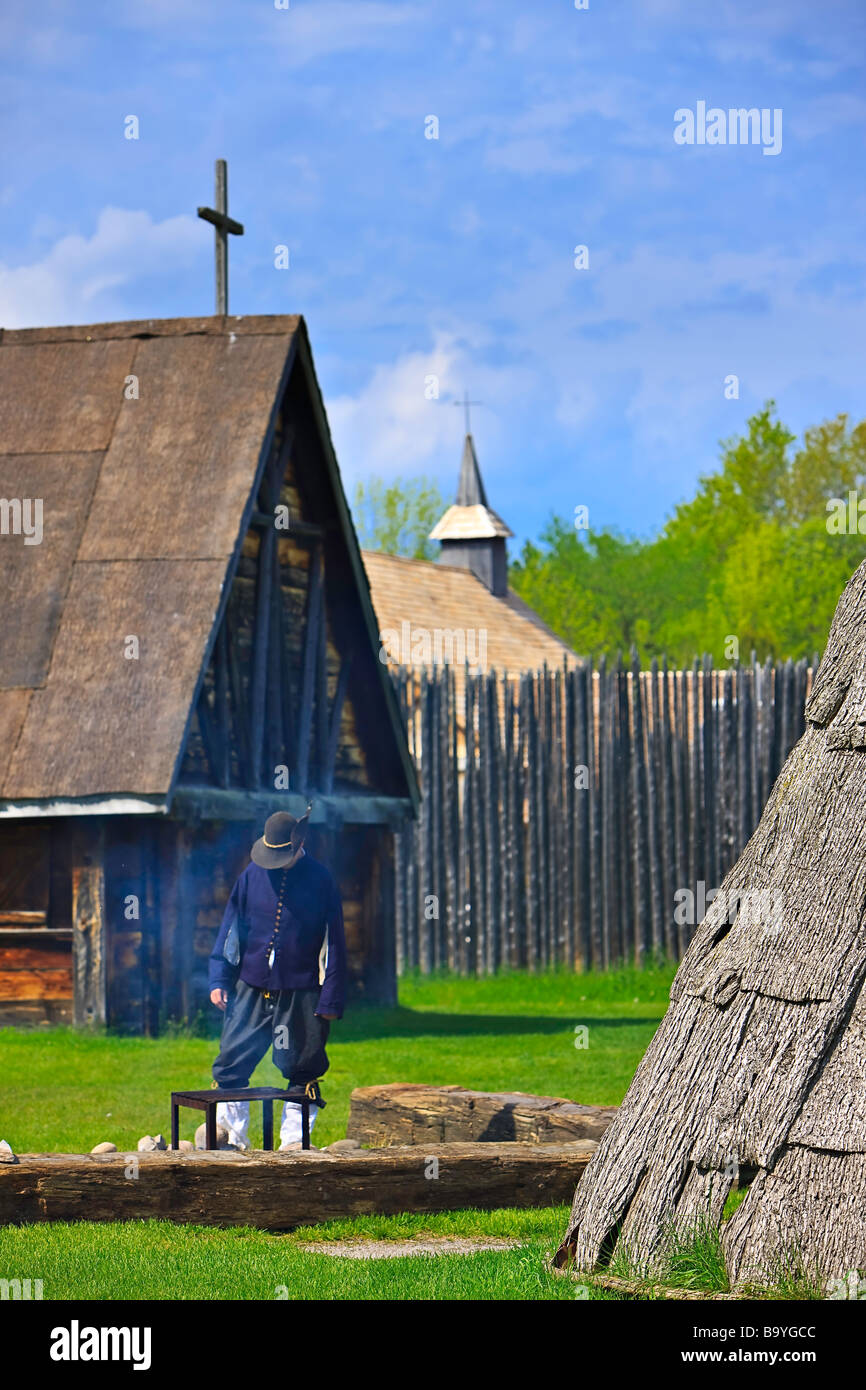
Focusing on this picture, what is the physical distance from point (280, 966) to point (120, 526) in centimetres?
660

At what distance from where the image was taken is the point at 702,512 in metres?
55.0

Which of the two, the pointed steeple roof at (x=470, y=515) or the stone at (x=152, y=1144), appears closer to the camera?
the stone at (x=152, y=1144)

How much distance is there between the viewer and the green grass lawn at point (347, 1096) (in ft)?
20.2

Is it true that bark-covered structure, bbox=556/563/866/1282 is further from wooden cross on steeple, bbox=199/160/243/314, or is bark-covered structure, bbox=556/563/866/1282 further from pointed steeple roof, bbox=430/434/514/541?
pointed steeple roof, bbox=430/434/514/541

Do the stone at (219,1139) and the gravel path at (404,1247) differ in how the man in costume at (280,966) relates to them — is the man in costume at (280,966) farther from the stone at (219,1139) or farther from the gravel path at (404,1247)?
the gravel path at (404,1247)

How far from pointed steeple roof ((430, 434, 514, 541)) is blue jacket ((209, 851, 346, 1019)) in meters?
40.1

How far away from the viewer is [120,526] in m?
14.7

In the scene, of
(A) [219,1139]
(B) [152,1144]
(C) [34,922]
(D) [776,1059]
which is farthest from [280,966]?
(C) [34,922]

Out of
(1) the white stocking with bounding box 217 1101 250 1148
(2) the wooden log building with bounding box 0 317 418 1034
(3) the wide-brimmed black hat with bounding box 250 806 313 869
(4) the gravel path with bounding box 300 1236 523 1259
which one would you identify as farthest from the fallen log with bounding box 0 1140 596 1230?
(2) the wooden log building with bounding box 0 317 418 1034

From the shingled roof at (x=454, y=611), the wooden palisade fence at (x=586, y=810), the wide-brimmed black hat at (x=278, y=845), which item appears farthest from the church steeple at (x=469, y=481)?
the wide-brimmed black hat at (x=278, y=845)

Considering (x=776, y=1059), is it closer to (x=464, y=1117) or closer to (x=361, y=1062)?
(x=464, y=1117)

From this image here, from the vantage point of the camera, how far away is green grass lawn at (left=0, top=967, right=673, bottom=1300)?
617cm

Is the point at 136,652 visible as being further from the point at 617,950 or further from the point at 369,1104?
the point at 617,950

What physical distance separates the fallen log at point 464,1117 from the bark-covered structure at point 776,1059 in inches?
83.0
